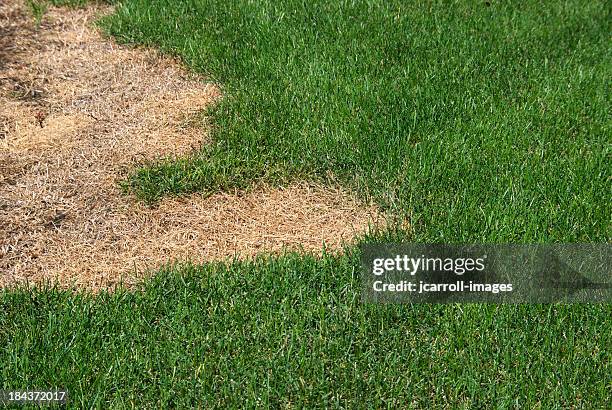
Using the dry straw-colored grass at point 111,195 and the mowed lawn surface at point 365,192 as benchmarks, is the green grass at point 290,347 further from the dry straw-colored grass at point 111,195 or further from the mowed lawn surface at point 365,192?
the dry straw-colored grass at point 111,195

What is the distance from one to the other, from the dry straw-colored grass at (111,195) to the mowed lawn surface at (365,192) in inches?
6.8

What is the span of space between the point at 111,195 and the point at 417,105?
6.79 ft

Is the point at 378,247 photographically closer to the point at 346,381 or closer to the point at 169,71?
the point at 346,381

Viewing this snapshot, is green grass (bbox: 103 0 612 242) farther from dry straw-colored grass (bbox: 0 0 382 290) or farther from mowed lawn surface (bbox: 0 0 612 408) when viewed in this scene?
dry straw-colored grass (bbox: 0 0 382 290)

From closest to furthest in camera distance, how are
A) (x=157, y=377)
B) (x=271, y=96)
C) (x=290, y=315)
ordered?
(x=157, y=377)
(x=290, y=315)
(x=271, y=96)

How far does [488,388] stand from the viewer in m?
3.34

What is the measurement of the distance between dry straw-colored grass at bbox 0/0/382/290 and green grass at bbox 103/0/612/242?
17cm

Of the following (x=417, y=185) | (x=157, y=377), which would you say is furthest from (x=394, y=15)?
(x=157, y=377)

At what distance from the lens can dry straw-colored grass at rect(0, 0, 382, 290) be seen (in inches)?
160

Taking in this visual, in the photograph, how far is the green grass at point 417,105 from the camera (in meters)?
4.38

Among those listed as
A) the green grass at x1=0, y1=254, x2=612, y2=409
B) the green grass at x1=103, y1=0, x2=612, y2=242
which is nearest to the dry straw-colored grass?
the green grass at x1=103, y1=0, x2=612, y2=242

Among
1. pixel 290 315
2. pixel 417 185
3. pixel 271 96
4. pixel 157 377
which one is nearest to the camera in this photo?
pixel 157 377

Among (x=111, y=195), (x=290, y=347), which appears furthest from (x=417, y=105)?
(x=290, y=347)

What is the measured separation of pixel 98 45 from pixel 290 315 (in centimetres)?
321
